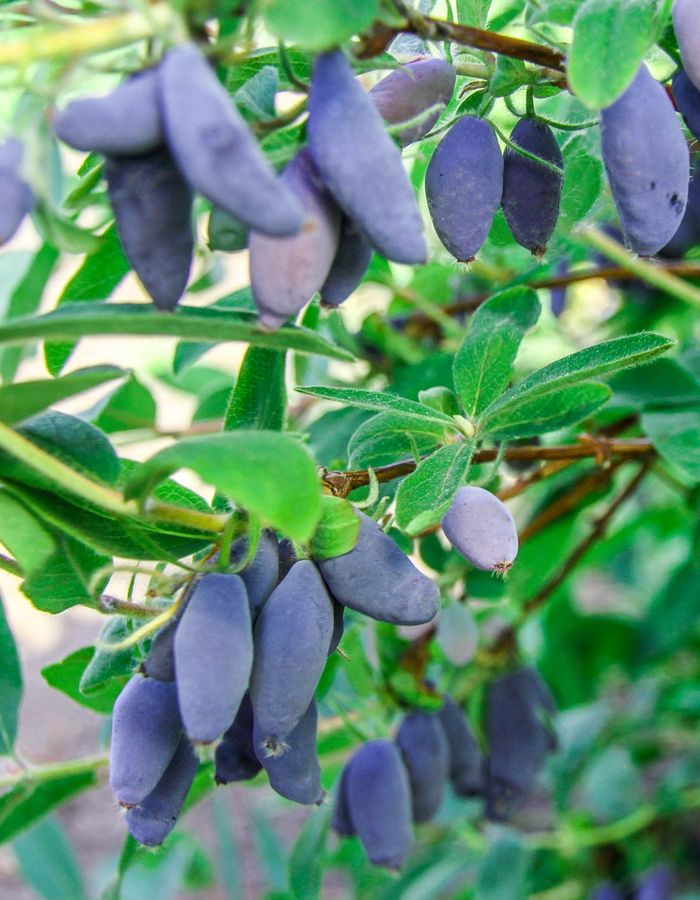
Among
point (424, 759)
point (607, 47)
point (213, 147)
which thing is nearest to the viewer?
point (213, 147)

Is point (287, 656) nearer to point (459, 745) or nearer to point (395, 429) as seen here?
point (395, 429)

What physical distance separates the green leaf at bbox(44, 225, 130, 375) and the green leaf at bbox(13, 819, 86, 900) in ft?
2.55

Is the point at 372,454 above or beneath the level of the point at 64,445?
beneath

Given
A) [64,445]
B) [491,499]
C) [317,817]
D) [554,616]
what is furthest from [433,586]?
[554,616]

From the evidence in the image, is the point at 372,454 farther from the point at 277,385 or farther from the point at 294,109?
the point at 294,109

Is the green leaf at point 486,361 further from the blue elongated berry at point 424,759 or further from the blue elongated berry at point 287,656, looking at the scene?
the blue elongated berry at point 424,759

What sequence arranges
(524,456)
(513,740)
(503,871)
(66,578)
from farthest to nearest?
(503,871), (513,740), (524,456), (66,578)

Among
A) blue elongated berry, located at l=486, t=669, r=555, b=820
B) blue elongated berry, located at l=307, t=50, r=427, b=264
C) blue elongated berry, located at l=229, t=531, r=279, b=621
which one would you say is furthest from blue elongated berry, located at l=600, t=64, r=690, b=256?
blue elongated berry, located at l=486, t=669, r=555, b=820

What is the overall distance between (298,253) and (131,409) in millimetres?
674

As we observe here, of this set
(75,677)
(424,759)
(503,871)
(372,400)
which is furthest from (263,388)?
(503,871)

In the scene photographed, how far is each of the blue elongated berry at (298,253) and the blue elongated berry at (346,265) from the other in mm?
23

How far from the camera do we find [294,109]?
445mm

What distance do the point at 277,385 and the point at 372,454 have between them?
10 cm

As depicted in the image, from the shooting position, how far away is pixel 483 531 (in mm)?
536
